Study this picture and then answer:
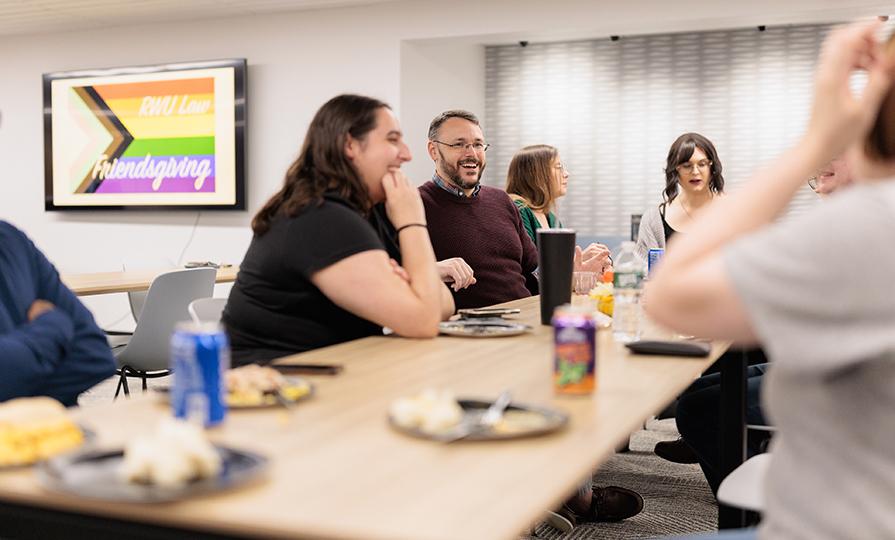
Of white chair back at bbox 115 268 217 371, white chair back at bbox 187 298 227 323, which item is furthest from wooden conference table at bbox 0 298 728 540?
white chair back at bbox 115 268 217 371

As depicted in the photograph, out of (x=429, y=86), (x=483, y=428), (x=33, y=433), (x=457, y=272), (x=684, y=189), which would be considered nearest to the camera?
(x=33, y=433)

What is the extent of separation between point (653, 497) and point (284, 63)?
428cm

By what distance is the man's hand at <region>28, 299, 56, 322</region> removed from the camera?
177 cm

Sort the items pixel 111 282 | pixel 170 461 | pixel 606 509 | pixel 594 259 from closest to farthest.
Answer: pixel 170 461
pixel 606 509
pixel 594 259
pixel 111 282

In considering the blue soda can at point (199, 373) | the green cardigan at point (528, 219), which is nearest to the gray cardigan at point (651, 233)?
the green cardigan at point (528, 219)

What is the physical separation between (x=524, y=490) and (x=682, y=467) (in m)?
2.92

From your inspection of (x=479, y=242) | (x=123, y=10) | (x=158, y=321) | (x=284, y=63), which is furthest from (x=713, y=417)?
(x=123, y=10)

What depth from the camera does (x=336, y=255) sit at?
1.90 meters

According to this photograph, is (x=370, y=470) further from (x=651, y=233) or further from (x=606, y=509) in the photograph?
(x=651, y=233)

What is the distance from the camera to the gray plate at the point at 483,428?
1.13m

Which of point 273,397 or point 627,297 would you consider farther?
point 627,297

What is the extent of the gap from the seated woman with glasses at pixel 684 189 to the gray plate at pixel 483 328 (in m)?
1.97

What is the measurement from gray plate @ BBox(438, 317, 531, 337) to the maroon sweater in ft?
3.25

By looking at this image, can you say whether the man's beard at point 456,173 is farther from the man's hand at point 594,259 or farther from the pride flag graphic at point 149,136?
the pride flag graphic at point 149,136
